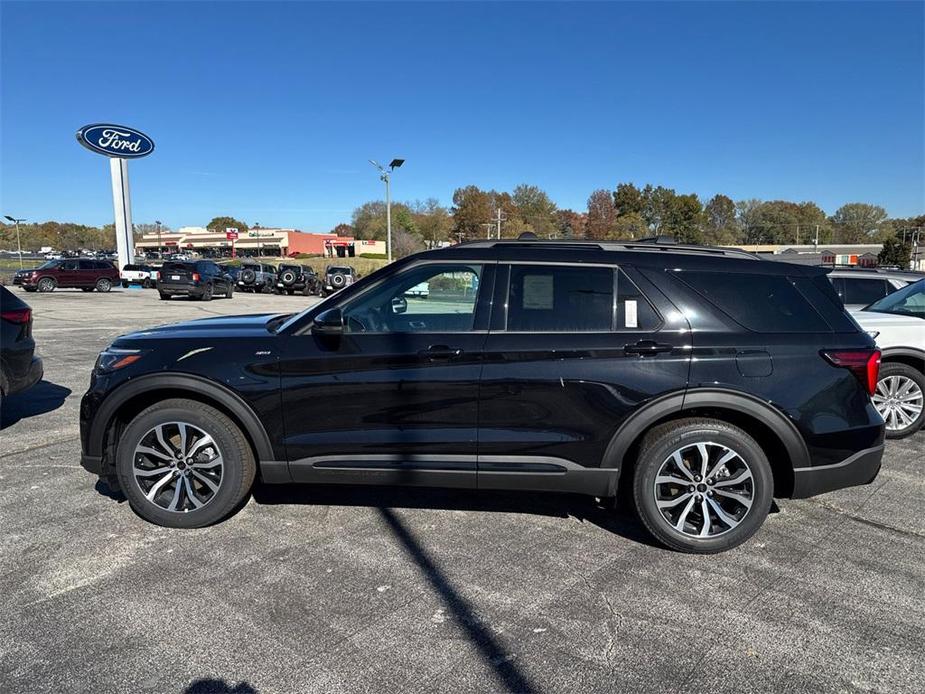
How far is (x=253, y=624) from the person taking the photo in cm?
280

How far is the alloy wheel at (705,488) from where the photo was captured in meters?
3.49

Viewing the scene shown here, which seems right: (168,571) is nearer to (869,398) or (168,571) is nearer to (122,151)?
(869,398)

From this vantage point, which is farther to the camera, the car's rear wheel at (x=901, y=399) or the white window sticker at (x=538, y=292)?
the car's rear wheel at (x=901, y=399)

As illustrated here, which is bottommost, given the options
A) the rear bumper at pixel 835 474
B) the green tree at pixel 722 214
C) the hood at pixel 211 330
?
the rear bumper at pixel 835 474

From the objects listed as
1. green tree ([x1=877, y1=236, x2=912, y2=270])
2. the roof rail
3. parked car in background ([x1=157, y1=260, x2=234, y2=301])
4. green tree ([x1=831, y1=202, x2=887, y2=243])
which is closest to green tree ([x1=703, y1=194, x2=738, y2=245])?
green tree ([x1=831, y1=202, x2=887, y2=243])

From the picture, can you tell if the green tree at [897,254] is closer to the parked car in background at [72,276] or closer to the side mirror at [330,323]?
the parked car in background at [72,276]

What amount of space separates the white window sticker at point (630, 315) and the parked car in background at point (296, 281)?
2943cm

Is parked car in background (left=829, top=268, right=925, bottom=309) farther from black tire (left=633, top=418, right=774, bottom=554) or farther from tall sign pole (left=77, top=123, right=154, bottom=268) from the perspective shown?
tall sign pole (left=77, top=123, right=154, bottom=268)

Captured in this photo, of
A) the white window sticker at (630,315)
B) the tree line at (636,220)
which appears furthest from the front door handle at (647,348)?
the tree line at (636,220)

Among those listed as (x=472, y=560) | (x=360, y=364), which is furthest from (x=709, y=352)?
(x=360, y=364)

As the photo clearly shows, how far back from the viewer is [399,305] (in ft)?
12.3

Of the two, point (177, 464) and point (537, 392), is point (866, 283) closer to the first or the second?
point (537, 392)

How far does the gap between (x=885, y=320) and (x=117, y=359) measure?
6.99m

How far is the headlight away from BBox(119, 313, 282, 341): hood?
0.13 metres
